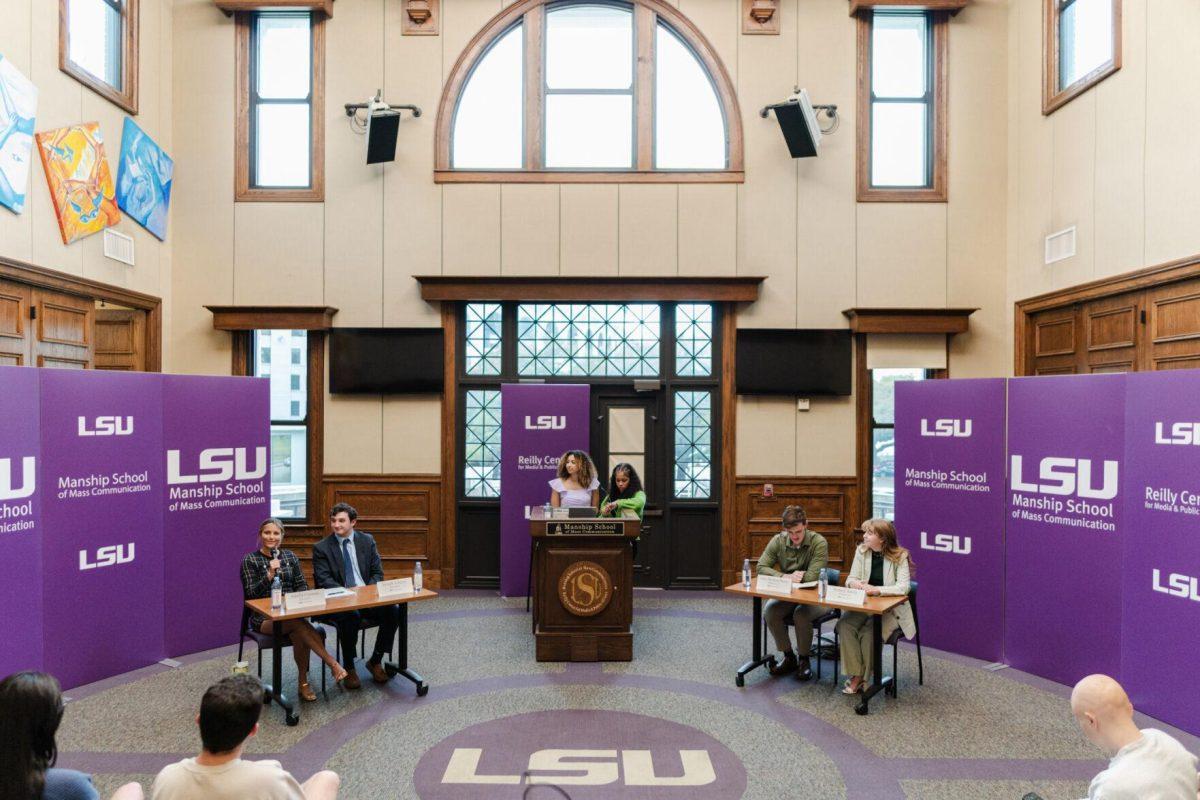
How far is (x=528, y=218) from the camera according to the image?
25.7ft

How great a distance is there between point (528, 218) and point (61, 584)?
16.9 feet

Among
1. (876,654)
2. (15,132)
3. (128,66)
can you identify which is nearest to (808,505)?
(876,654)

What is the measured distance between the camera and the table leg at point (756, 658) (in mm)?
5109

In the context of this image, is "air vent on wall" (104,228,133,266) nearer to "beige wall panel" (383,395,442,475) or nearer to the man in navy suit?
"beige wall panel" (383,395,442,475)

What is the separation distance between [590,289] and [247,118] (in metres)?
4.08

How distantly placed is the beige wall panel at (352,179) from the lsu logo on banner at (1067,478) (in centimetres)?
611

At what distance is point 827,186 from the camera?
25.7 ft

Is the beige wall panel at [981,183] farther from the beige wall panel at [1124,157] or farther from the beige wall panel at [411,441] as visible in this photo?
the beige wall panel at [411,441]

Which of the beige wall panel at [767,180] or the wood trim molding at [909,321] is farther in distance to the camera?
the beige wall panel at [767,180]

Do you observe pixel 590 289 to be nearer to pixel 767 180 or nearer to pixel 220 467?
pixel 767 180

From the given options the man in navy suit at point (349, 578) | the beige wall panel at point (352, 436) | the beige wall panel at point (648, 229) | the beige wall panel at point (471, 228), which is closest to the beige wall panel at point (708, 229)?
the beige wall panel at point (648, 229)

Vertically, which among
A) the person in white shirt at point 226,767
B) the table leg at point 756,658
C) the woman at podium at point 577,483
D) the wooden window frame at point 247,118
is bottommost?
the table leg at point 756,658

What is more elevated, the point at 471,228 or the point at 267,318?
the point at 471,228

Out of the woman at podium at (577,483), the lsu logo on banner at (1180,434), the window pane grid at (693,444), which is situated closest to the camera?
the lsu logo on banner at (1180,434)
